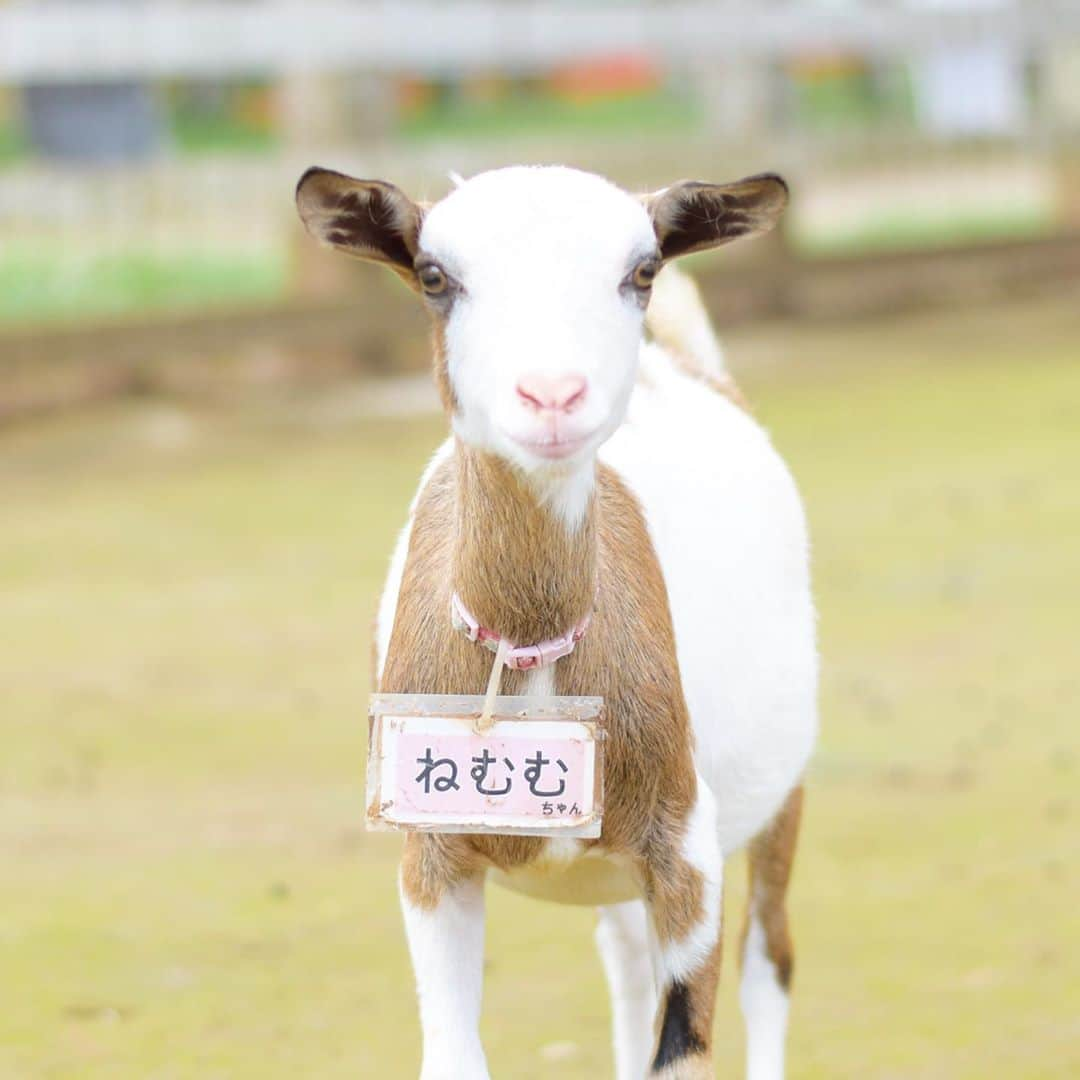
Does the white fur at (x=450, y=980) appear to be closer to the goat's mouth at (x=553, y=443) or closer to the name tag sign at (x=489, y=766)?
the name tag sign at (x=489, y=766)

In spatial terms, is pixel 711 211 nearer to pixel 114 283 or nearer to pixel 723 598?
pixel 723 598

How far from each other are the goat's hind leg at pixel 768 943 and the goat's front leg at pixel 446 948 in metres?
0.99

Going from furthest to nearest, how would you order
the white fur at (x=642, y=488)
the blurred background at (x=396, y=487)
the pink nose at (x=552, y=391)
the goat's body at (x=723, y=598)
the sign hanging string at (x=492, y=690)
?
1. the blurred background at (x=396, y=487)
2. the goat's body at (x=723, y=598)
3. the sign hanging string at (x=492, y=690)
4. the white fur at (x=642, y=488)
5. the pink nose at (x=552, y=391)

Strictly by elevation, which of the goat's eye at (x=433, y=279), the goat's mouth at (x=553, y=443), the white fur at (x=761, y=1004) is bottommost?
the white fur at (x=761, y=1004)

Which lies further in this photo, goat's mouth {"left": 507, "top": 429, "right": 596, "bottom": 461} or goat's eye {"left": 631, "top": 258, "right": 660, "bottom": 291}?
goat's eye {"left": 631, "top": 258, "right": 660, "bottom": 291}

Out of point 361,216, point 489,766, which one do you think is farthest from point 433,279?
point 489,766

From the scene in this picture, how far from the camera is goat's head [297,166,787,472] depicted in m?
2.84

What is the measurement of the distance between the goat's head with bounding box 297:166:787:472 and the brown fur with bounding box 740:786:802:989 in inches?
53.4

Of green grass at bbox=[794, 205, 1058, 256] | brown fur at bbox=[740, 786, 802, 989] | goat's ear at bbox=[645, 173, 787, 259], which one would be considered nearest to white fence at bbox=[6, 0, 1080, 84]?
green grass at bbox=[794, 205, 1058, 256]

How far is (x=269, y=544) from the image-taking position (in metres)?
9.93

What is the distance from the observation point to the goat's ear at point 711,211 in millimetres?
3246

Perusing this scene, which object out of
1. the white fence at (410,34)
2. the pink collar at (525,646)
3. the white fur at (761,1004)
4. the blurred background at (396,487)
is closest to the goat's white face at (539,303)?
the pink collar at (525,646)

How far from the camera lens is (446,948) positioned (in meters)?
3.27

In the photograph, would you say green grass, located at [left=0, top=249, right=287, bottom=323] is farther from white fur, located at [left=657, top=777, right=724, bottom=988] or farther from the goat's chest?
white fur, located at [left=657, top=777, right=724, bottom=988]
